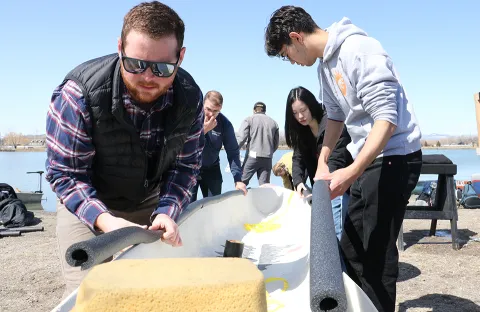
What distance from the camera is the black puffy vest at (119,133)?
1.97m

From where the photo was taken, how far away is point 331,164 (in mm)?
3738

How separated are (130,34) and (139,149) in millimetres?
556

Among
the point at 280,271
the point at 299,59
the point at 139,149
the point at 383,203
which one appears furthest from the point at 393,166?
the point at 139,149

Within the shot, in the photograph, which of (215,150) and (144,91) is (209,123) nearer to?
(215,150)

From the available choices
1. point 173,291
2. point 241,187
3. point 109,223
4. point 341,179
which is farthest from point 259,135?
point 173,291

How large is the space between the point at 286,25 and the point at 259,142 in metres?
4.58

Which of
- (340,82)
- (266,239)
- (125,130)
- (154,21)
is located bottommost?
(266,239)

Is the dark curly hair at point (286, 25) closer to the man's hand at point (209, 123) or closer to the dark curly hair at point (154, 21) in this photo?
the dark curly hair at point (154, 21)

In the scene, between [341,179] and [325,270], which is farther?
[341,179]

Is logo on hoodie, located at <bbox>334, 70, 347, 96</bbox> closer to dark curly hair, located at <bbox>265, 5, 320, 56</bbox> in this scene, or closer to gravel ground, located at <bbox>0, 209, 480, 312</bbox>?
dark curly hair, located at <bbox>265, 5, 320, 56</bbox>

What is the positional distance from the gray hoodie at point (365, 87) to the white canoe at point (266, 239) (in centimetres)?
77

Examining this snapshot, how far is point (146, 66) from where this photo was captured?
1.76 metres

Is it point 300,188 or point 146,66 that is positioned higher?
point 146,66

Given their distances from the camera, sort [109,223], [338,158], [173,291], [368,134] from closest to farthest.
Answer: [173,291], [109,223], [368,134], [338,158]
